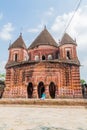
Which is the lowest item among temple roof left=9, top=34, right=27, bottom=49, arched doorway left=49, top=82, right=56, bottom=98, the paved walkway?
the paved walkway

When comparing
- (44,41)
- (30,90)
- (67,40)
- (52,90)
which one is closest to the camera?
(52,90)

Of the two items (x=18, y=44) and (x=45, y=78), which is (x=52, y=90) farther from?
(x=18, y=44)

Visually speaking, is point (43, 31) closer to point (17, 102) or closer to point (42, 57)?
point (42, 57)

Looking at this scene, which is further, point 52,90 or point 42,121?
point 52,90

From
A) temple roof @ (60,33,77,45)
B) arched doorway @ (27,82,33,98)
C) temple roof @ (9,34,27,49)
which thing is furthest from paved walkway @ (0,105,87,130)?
temple roof @ (9,34,27,49)

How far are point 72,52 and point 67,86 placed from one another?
23.8ft

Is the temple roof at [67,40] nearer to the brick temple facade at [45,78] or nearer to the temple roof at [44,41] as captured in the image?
the brick temple facade at [45,78]

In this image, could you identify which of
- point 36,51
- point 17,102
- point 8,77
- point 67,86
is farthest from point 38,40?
point 17,102

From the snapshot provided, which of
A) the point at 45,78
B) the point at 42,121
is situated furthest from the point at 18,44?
the point at 42,121

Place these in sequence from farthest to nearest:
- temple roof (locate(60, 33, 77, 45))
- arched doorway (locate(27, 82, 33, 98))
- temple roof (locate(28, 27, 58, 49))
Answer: temple roof (locate(28, 27, 58, 49)) < temple roof (locate(60, 33, 77, 45)) < arched doorway (locate(27, 82, 33, 98))

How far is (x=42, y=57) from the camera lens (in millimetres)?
30953

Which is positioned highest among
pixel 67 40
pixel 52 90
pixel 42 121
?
pixel 67 40

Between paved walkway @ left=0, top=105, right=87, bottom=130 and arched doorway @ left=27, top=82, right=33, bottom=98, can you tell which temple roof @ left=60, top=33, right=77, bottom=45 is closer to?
arched doorway @ left=27, top=82, right=33, bottom=98

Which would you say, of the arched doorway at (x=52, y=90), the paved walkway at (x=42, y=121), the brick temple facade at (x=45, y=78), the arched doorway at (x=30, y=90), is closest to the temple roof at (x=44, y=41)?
the brick temple facade at (x=45, y=78)
